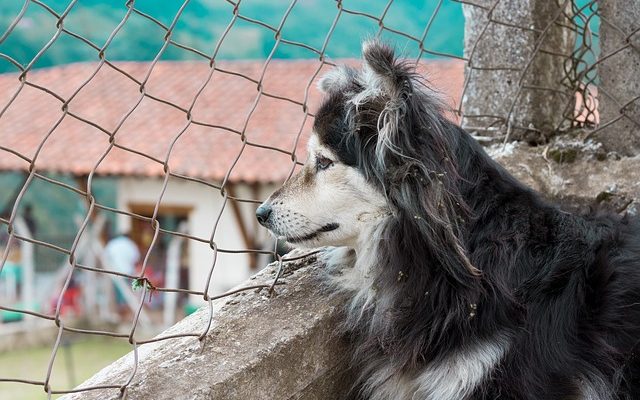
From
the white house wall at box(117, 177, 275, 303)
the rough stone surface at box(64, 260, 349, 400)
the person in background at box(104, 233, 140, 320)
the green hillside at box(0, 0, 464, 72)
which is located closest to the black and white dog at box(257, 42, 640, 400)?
the rough stone surface at box(64, 260, 349, 400)

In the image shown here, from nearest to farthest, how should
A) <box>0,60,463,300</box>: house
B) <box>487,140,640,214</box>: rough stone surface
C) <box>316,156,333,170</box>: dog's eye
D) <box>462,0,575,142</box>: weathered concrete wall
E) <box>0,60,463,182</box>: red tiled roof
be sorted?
<box>316,156,333,170</box>: dog's eye
<box>487,140,640,214</box>: rough stone surface
<box>462,0,575,142</box>: weathered concrete wall
<box>0,60,463,182</box>: red tiled roof
<box>0,60,463,300</box>: house

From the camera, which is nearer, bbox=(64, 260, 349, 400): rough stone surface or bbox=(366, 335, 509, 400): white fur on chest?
bbox=(64, 260, 349, 400): rough stone surface

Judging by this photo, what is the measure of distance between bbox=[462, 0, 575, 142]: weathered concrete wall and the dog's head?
43.4 inches

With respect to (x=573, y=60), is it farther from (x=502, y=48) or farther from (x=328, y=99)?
(x=328, y=99)

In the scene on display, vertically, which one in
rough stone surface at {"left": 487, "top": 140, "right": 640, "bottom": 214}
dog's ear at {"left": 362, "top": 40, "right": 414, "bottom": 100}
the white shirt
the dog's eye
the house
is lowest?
rough stone surface at {"left": 487, "top": 140, "right": 640, "bottom": 214}

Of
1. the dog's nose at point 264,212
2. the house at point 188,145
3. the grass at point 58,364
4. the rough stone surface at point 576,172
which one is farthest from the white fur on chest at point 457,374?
the house at point 188,145

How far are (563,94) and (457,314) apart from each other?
5.49ft

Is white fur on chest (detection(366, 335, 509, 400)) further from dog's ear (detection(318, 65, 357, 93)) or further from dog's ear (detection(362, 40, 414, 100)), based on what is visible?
dog's ear (detection(318, 65, 357, 93))

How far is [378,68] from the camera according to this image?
98.2 inches

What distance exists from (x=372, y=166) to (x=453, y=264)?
398mm

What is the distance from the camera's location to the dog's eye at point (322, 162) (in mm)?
2713

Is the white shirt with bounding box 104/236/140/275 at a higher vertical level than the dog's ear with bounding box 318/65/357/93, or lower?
higher

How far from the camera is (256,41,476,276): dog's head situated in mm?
2479

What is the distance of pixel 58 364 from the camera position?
703 inches
